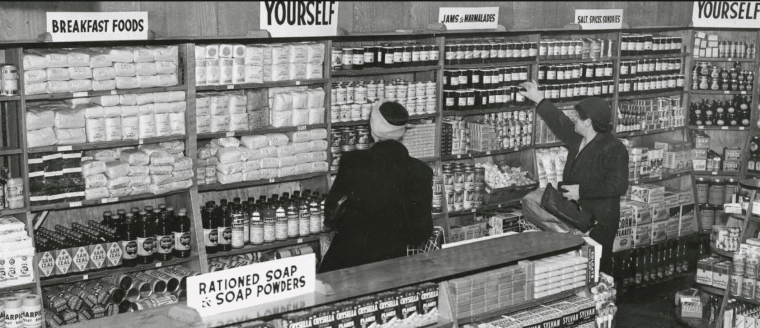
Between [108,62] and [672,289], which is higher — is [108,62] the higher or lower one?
the higher one

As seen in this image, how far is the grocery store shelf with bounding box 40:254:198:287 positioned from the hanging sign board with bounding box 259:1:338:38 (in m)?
1.78

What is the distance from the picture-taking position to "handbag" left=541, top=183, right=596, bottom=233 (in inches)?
267

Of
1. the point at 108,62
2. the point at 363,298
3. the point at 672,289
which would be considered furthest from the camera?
the point at 672,289

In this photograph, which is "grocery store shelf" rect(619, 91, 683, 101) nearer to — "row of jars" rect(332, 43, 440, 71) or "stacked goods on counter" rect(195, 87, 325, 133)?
"row of jars" rect(332, 43, 440, 71)

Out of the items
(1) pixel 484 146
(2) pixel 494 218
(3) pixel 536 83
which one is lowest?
(2) pixel 494 218

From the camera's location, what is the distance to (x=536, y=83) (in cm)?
880

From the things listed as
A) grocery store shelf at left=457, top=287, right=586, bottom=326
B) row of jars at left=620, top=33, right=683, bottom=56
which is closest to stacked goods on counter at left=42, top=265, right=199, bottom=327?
grocery store shelf at left=457, top=287, right=586, bottom=326

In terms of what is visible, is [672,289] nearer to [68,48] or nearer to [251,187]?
[251,187]

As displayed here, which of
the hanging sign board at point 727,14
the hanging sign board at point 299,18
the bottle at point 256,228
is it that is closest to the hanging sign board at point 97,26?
the hanging sign board at point 299,18

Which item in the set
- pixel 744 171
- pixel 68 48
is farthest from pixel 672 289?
pixel 68 48

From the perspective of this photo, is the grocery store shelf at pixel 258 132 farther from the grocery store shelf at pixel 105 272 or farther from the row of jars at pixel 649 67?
the row of jars at pixel 649 67

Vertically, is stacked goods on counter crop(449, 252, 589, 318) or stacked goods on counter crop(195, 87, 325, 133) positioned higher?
stacked goods on counter crop(195, 87, 325, 133)

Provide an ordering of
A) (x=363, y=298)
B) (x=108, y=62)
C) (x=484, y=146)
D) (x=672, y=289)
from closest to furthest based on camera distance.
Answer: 1. (x=363, y=298)
2. (x=108, y=62)
3. (x=484, y=146)
4. (x=672, y=289)

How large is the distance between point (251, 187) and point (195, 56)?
141 centimetres
